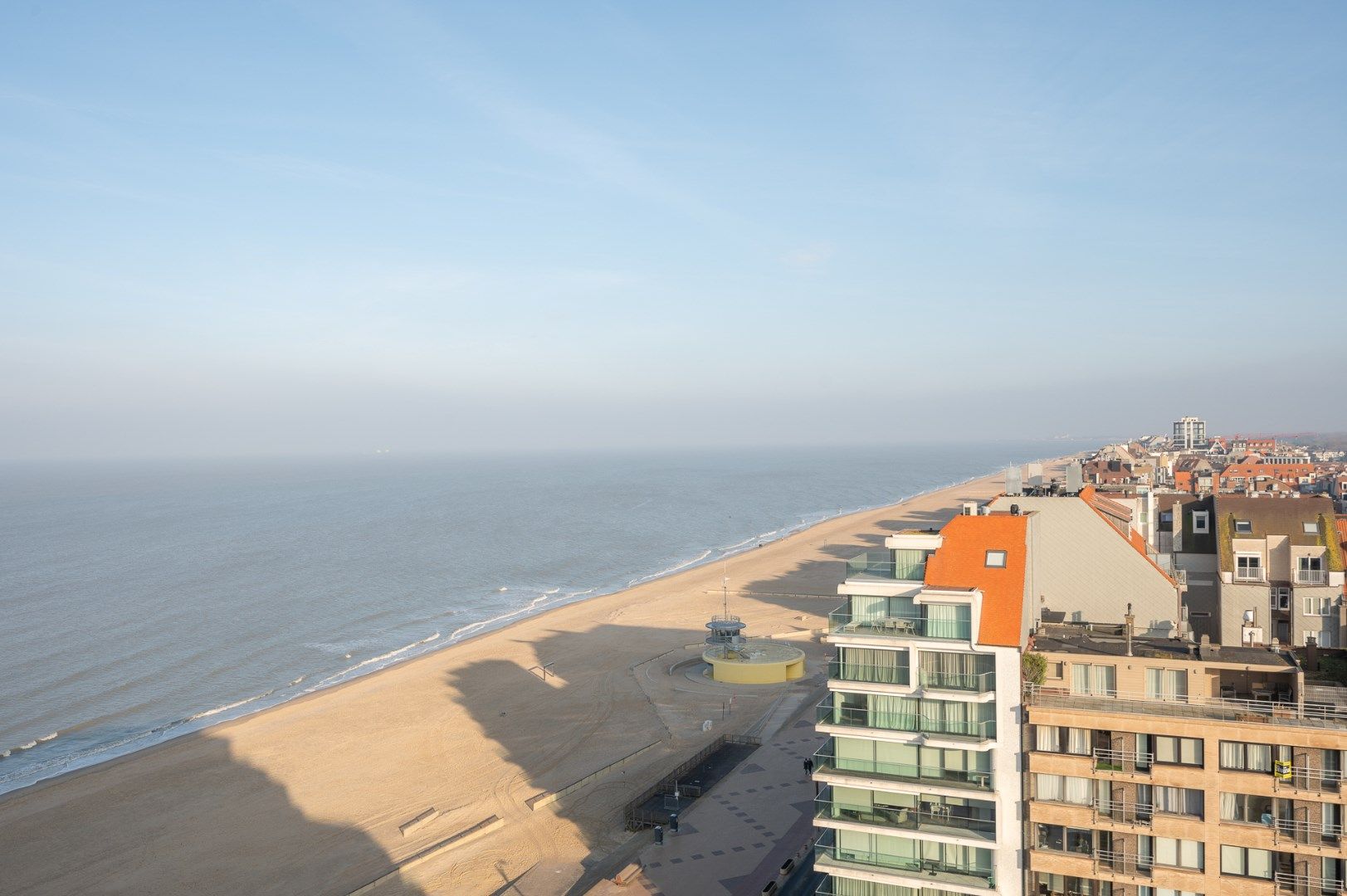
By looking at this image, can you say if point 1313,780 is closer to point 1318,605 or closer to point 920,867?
point 920,867

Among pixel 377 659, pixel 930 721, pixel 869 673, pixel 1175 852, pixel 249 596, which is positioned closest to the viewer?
pixel 1175 852

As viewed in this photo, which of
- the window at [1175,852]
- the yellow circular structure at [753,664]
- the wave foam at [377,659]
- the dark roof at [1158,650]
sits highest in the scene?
the dark roof at [1158,650]

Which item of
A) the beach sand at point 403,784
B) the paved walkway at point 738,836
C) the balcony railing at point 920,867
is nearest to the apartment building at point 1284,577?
the paved walkway at point 738,836

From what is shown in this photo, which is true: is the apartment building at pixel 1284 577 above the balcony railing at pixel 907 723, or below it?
above

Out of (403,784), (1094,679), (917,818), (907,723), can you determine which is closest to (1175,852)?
(1094,679)

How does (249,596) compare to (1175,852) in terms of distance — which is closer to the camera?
(1175,852)

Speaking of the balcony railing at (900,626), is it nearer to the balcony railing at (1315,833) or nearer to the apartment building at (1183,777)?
the apartment building at (1183,777)

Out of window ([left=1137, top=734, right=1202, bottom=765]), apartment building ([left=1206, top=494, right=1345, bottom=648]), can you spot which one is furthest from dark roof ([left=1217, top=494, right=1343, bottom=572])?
window ([left=1137, top=734, right=1202, bottom=765])

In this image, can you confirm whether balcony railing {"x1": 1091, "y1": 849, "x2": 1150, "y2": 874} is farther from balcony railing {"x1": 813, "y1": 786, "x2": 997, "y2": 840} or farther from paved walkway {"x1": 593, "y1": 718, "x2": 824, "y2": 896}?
paved walkway {"x1": 593, "y1": 718, "x2": 824, "y2": 896}
